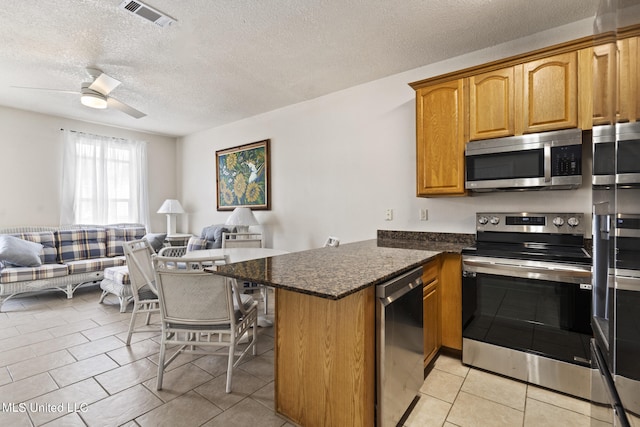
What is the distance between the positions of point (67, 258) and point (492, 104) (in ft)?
18.2

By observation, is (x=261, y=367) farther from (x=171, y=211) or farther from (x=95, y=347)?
(x=171, y=211)

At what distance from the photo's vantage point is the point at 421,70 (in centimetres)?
306

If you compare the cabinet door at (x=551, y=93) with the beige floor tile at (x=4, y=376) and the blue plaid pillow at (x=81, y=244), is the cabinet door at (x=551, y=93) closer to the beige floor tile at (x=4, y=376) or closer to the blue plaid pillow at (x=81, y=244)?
the beige floor tile at (x=4, y=376)

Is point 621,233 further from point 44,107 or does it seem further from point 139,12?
point 44,107

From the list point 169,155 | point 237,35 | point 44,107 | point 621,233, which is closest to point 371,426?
point 621,233

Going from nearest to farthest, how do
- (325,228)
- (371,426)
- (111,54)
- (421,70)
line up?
(371,426) → (111,54) → (421,70) → (325,228)

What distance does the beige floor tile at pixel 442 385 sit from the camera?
6.48ft

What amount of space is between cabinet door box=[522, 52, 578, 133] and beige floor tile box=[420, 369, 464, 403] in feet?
6.16

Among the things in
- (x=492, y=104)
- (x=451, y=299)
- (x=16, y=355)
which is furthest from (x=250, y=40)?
(x=16, y=355)

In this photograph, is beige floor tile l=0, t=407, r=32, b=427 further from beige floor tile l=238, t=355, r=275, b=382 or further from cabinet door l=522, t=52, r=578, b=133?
cabinet door l=522, t=52, r=578, b=133

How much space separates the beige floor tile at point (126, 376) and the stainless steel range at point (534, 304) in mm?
2347

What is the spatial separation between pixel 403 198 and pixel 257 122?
8.71ft

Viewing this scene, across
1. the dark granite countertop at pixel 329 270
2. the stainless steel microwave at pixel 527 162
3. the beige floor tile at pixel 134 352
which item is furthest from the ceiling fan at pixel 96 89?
the stainless steel microwave at pixel 527 162

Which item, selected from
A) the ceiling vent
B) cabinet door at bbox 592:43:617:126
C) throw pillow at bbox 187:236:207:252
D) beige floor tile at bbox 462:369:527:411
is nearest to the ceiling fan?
the ceiling vent
